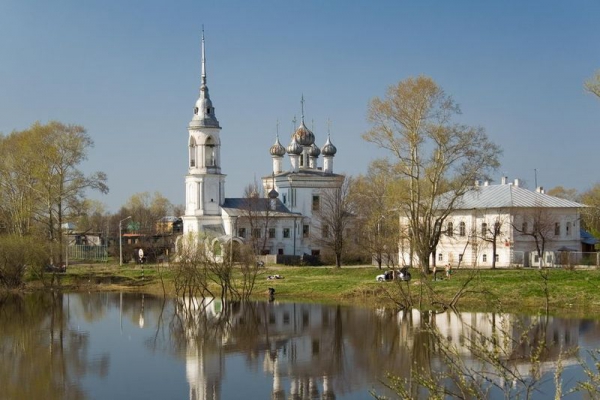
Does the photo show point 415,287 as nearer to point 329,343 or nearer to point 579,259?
point 329,343

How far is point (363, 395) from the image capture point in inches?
679

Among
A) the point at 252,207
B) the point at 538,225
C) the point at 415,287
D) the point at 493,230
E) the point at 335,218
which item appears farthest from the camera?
the point at 252,207

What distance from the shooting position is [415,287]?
116 feet

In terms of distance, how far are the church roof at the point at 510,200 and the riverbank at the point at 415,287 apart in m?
8.39

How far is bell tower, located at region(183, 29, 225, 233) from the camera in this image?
62.3m

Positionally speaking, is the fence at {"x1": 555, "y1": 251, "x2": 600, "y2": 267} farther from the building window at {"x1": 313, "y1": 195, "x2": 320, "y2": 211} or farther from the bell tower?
the bell tower

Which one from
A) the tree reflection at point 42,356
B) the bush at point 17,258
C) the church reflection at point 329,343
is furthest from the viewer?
the bush at point 17,258

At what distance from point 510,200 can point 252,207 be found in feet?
69.8

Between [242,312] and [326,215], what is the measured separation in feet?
101

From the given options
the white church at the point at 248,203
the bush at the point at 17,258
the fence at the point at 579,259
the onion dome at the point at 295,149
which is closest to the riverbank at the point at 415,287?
the bush at the point at 17,258

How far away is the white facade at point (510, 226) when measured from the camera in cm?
4847

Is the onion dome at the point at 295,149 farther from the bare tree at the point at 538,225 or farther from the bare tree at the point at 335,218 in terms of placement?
the bare tree at the point at 538,225

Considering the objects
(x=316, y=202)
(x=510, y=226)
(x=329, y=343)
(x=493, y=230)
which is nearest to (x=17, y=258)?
(x=329, y=343)

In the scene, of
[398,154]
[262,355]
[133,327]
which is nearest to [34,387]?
[262,355]
